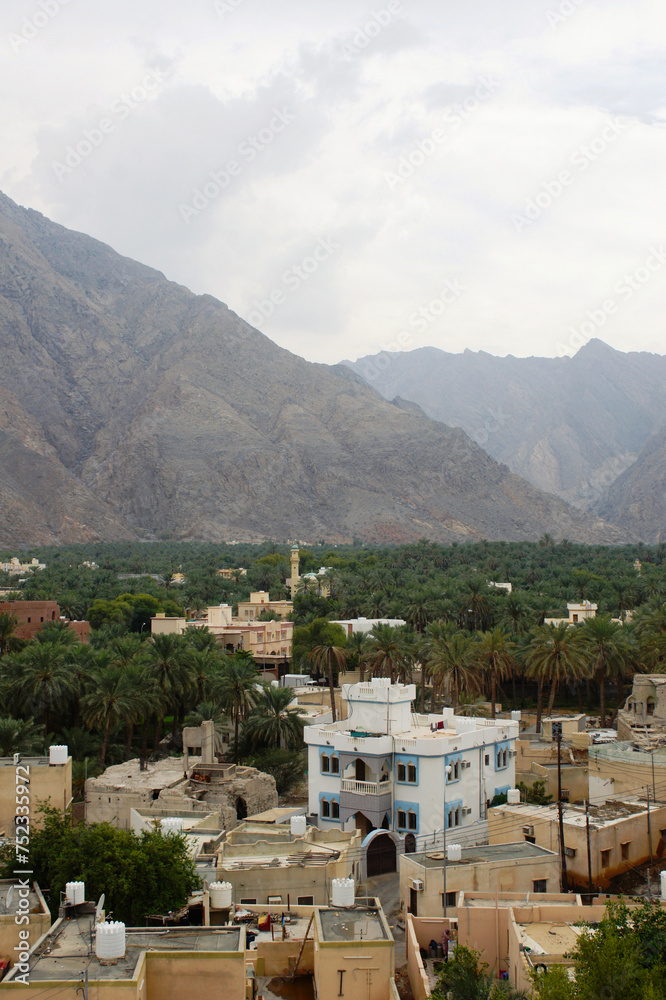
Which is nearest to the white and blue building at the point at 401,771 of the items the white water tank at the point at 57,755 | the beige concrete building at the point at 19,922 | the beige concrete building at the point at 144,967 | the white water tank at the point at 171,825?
the white water tank at the point at 171,825

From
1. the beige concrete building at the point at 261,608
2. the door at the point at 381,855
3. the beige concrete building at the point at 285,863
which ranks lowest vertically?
the door at the point at 381,855

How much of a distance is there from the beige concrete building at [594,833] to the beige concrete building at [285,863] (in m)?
4.21

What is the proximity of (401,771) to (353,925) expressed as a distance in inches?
626

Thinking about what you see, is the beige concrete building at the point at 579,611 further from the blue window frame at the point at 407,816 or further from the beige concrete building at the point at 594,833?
the beige concrete building at the point at 594,833

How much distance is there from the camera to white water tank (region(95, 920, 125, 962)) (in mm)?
14445

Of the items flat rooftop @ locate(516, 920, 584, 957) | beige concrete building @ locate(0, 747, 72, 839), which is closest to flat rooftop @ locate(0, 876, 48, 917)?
beige concrete building @ locate(0, 747, 72, 839)

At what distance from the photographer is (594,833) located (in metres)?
25.7

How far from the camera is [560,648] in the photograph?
46438 millimetres

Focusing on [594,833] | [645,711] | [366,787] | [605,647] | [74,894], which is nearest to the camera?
[74,894]

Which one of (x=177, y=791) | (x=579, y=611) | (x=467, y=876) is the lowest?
(x=467, y=876)

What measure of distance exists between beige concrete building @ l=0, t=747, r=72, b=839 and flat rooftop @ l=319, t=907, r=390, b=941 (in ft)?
29.8

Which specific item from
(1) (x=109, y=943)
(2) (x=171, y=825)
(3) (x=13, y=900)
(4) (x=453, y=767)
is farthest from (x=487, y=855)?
(1) (x=109, y=943)

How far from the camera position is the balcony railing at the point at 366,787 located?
1264 inches

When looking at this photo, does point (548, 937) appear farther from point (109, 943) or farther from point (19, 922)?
point (19, 922)
